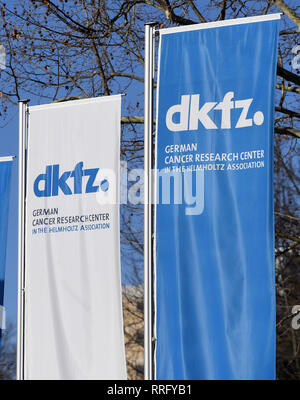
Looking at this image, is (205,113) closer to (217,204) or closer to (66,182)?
(217,204)

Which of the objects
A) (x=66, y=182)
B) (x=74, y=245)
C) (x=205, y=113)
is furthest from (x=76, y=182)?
(x=205, y=113)

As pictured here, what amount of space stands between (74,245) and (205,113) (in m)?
2.13

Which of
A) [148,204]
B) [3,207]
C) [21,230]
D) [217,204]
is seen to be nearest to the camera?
[217,204]

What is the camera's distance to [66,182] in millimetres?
8898

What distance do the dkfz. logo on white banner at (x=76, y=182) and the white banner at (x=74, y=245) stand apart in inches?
0.4

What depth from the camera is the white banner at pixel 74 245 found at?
8.48 meters

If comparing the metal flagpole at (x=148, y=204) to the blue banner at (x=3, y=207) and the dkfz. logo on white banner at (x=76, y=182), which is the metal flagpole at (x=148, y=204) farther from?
the blue banner at (x=3, y=207)

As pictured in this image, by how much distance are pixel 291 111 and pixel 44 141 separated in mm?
5012

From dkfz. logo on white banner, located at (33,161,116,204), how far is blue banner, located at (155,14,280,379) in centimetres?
74

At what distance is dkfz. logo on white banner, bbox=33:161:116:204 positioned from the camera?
864cm

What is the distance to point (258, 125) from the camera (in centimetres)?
771

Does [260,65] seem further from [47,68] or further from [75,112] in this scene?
[47,68]

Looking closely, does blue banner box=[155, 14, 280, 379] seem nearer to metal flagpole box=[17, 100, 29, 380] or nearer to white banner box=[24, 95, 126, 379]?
white banner box=[24, 95, 126, 379]
